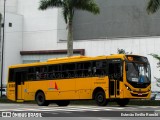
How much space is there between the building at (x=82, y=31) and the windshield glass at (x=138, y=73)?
107ft

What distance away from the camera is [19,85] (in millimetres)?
35312

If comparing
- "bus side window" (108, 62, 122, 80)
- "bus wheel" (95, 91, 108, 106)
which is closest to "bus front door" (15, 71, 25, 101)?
"bus wheel" (95, 91, 108, 106)

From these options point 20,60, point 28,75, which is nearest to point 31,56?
point 20,60

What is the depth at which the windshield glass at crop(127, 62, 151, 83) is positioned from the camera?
27.8 metres

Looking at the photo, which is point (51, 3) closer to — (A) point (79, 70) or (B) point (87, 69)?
(A) point (79, 70)

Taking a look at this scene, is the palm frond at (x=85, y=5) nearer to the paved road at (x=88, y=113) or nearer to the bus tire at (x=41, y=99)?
the bus tire at (x=41, y=99)

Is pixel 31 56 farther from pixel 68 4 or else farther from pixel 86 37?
pixel 68 4

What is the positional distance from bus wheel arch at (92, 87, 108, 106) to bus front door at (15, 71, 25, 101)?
7.82 meters

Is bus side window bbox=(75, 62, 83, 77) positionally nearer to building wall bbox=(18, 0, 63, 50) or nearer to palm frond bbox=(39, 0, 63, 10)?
palm frond bbox=(39, 0, 63, 10)

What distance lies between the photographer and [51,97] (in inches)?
1276

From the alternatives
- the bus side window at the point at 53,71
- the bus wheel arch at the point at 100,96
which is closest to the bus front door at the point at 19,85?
the bus side window at the point at 53,71

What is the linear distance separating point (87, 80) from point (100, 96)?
146 centimetres

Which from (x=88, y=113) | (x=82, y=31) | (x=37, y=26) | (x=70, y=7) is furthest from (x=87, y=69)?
(x=37, y=26)

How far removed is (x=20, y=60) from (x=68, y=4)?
104 ft
